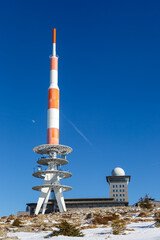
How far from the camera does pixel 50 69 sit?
281 ft

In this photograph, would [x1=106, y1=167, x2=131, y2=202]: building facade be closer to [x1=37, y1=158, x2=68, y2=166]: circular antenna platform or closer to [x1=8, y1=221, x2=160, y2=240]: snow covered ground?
[x1=37, y1=158, x2=68, y2=166]: circular antenna platform

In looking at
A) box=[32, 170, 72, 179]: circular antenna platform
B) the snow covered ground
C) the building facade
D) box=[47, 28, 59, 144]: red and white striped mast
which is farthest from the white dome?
the snow covered ground

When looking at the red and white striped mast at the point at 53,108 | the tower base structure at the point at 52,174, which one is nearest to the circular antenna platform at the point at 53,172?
the tower base structure at the point at 52,174

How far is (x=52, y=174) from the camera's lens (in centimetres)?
7912

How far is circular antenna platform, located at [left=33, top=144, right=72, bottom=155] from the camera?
78062 millimetres

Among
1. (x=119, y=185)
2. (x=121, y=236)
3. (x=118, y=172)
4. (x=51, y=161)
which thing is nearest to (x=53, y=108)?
(x=51, y=161)

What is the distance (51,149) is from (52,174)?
629 centimetres

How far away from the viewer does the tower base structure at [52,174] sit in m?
77.3

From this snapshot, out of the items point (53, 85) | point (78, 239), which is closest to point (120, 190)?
point (53, 85)

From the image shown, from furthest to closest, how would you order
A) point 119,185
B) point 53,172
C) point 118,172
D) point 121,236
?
point 118,172 → point 119,185 → point 53,172 → point 121,236

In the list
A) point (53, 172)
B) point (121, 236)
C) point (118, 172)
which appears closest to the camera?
point (121, 236)

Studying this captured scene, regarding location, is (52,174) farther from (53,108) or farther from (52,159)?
(53,108)

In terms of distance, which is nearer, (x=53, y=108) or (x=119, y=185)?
(x=53, y=108)

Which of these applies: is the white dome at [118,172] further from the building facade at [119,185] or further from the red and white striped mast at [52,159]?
the red and white striped mast at [52,159]
